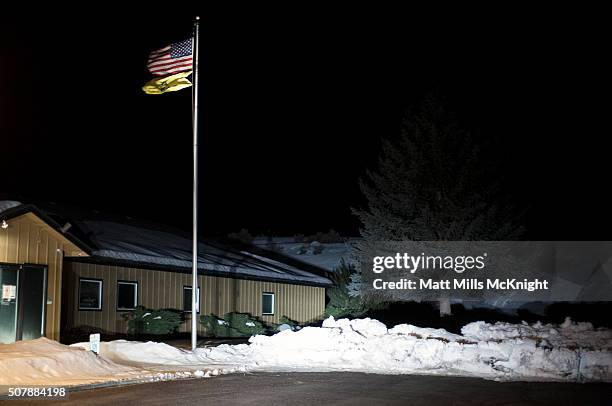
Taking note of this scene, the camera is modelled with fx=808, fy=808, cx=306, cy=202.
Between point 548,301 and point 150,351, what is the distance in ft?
97.2

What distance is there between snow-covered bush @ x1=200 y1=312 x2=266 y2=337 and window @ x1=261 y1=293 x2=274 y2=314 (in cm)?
223

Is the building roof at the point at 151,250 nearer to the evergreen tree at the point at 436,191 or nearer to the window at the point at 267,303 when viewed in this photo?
the window at the point at 267,303

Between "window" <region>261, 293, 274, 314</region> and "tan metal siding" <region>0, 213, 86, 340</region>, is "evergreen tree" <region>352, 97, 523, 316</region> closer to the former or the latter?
"window" <region>261, 293, 274, 314</region>

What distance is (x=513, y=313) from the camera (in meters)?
41.2

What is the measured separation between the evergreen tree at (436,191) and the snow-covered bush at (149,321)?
1634cm

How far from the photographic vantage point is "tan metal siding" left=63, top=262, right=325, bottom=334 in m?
24.1

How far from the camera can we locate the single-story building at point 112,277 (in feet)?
68.3

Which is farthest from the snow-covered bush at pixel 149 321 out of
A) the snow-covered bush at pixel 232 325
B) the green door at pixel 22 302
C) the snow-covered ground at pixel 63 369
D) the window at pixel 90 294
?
the snow-covered ground at pixel 63 369

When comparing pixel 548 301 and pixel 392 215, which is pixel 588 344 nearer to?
pixel 392 215

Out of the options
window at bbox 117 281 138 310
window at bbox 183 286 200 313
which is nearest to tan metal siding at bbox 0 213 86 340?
window at bbox 117 281 138 310

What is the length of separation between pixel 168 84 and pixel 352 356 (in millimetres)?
8943

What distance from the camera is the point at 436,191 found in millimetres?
40469

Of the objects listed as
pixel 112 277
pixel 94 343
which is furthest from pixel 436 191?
pixel 94 343

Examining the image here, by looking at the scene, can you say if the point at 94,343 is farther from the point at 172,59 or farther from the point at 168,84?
the point at 172,59
